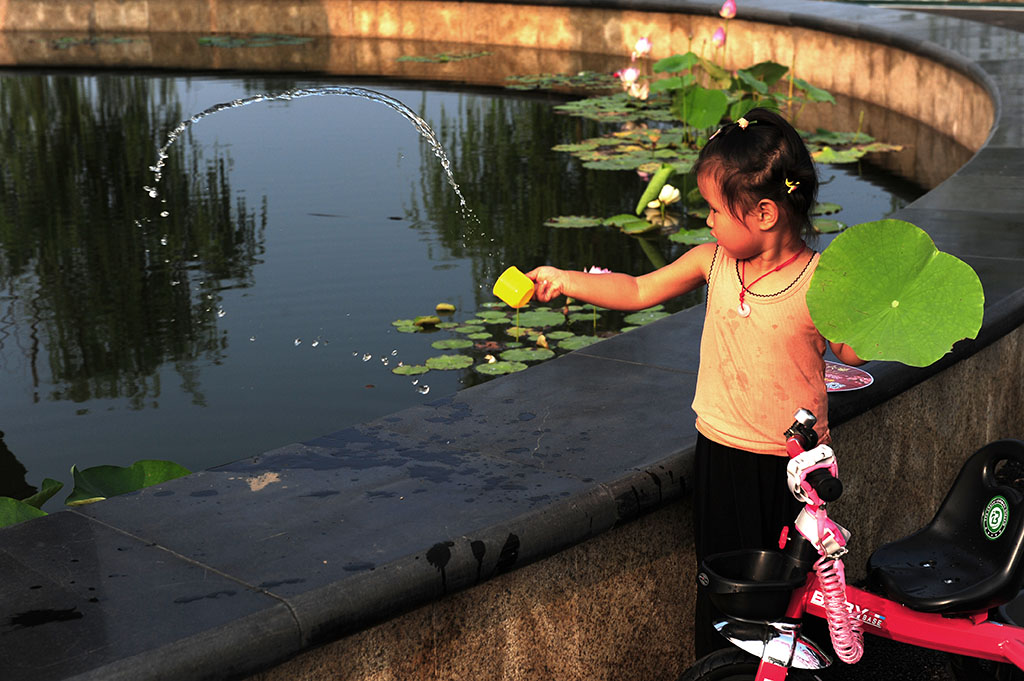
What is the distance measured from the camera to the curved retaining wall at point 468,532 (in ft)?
6.21

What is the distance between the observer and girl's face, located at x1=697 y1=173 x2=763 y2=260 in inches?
90.3

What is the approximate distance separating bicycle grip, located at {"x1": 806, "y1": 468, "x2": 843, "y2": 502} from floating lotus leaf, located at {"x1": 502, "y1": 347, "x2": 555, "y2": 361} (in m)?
2.72

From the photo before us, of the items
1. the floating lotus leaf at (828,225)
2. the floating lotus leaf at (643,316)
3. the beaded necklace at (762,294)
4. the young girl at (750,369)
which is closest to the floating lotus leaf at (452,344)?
the floating lotus leaf at (643,316)

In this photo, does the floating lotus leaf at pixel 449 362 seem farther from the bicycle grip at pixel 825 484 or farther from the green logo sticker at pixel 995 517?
the bicycle grip at pixel 825 484

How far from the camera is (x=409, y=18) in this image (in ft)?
52.0

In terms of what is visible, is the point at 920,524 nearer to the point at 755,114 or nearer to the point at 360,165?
the point at 755,114

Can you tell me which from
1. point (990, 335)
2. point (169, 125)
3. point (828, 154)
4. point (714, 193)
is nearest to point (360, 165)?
point (169, 125)

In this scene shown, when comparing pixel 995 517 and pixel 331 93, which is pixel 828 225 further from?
pixel 331 93

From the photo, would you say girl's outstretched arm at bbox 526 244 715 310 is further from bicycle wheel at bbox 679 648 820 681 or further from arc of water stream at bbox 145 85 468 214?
arc of water stream at bbox 145 85 468 214

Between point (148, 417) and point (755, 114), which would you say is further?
point (148, 417)

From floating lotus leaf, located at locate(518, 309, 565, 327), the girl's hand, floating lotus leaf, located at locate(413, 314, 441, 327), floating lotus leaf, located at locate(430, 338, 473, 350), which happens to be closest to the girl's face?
the girl's hand

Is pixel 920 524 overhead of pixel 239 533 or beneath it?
beneath

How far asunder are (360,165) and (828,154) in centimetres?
316

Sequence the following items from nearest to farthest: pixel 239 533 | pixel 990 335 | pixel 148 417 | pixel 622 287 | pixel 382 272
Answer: pixel 239 533 → pixel 622 287 → pixel 990 335 → pixel 148 417 → pixel 382 272
